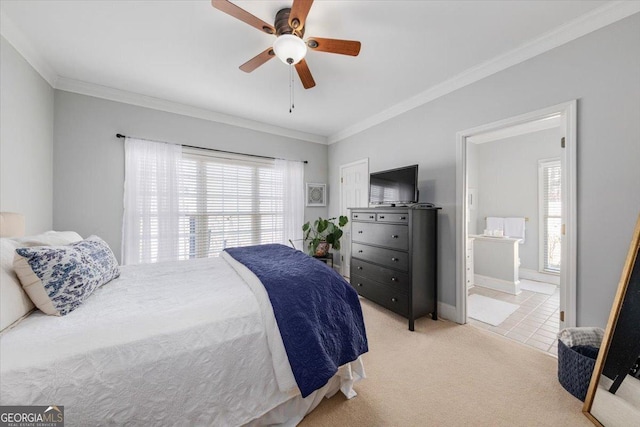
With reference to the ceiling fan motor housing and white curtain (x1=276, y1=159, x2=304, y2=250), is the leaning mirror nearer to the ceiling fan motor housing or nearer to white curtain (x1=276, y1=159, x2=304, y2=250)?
the ceiling fan motor housing

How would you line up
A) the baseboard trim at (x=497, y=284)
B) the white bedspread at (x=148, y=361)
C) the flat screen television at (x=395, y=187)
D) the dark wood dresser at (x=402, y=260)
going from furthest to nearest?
1. the baseboard trim at (x=497, y=284)
2. the flat screen television at (x=395, y=187)
3. the dark wood dresser at (x=402, y=260)
4. the white bedspread at (x=148, y=361)

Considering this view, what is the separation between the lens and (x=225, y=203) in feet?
12.1

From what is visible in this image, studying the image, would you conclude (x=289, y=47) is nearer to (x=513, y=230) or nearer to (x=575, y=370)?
(x=575, y=370)

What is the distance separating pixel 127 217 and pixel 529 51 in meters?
4.65

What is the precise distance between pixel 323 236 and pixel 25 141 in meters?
3.69

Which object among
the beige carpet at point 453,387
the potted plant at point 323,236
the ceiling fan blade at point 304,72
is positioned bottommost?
the beige carpet at point 453,387

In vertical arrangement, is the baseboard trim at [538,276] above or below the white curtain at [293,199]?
below

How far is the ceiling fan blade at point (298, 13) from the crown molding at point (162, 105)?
2.39m

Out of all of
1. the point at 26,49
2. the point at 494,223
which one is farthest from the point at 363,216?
the point at 26,49

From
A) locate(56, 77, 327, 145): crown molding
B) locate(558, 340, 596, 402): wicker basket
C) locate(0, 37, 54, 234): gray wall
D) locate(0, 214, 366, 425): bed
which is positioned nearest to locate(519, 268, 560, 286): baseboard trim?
locate(558, 340, 596, 402): wicker basket

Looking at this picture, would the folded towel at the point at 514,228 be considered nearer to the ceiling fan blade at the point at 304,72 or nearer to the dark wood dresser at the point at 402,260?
the dark wood dresser at the point at 402,260

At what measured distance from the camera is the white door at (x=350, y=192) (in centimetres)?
387

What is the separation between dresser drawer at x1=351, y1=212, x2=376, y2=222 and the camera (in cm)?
298

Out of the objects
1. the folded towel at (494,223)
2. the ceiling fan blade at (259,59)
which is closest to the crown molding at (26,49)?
the ceiling fan blade at (259,59)
